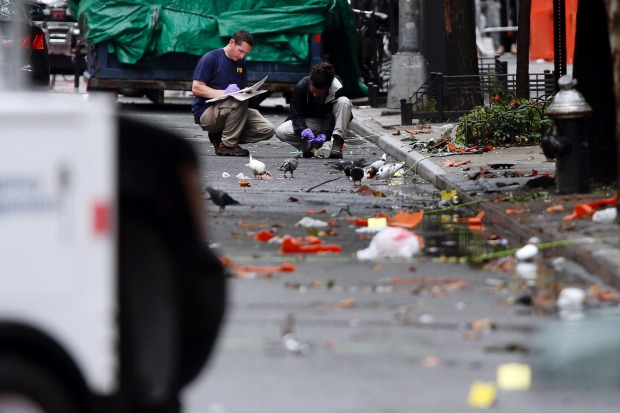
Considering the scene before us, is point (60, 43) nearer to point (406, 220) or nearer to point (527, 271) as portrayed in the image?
point (406, 220)

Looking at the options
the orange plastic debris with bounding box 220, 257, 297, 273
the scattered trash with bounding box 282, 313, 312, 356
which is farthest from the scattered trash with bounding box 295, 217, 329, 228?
the scattered trash with bounding box 282, 313, 312, 356

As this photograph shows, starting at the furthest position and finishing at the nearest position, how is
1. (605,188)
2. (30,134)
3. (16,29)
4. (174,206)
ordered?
(605,188)
(16,29)
(174,206)
(30,134)

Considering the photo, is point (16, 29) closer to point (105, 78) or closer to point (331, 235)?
point (331, 235)

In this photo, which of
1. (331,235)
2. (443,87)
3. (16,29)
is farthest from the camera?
(443,87)

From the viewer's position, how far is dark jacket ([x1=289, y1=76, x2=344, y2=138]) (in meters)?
17.0

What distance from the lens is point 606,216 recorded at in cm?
948

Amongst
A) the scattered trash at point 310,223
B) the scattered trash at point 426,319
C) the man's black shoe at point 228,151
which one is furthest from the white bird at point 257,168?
the scattered trash at point 426,319

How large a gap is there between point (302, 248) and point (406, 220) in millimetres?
1602

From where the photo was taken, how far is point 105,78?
22141mm

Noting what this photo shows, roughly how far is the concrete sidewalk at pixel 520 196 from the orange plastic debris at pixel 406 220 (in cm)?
62

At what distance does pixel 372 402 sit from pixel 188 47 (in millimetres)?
17253

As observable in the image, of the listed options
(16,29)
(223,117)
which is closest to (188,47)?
(223,117)

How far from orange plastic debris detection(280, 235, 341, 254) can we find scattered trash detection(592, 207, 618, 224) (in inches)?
74.2

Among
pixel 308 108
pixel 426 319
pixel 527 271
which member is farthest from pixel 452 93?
pixel 426 319
